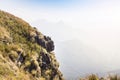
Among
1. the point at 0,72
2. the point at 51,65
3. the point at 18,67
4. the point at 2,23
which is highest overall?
the point at 2,23

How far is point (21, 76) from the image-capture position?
319ft

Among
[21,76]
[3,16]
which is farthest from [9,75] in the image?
[3,16]

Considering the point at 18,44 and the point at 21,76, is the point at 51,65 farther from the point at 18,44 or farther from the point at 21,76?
the point at 21,76

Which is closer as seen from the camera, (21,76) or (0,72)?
(0,72)

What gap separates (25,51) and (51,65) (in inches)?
567

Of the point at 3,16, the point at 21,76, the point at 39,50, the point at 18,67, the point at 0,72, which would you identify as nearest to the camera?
the point at 0,72

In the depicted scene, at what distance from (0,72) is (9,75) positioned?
318 cm

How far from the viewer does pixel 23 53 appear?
4365 inches

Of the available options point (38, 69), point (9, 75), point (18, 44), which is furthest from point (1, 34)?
point (9, 75)

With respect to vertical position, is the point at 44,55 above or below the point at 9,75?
above

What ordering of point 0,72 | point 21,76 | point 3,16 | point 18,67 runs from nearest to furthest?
point 0,72 → point 21,76 → point 18,67 → point 3,16

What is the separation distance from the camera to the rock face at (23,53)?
9656 cm

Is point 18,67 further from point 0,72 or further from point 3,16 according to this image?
point 3,16

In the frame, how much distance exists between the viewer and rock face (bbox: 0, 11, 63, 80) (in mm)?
96562
